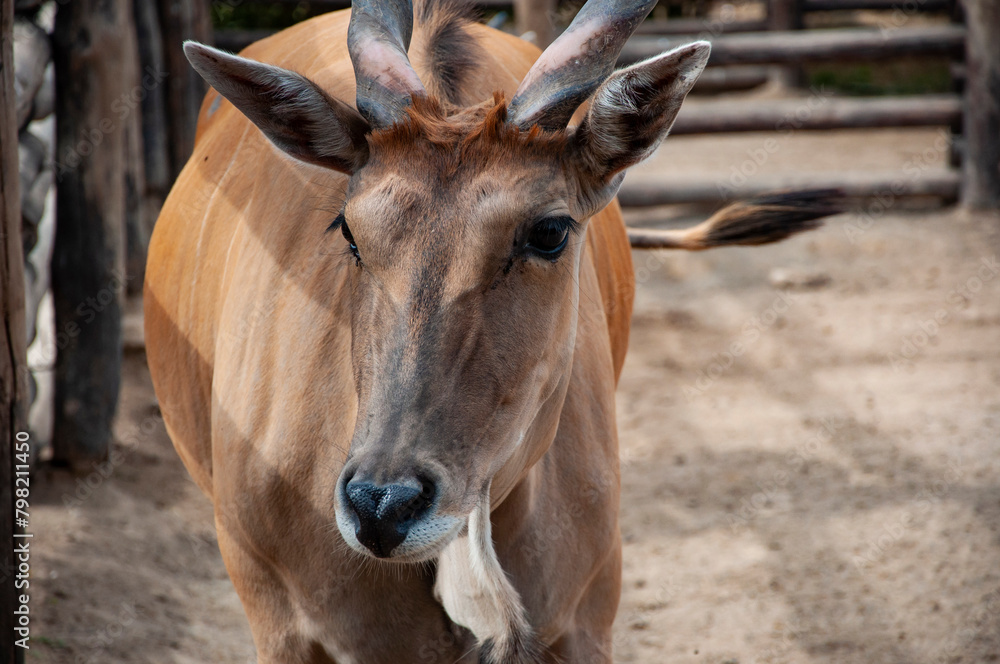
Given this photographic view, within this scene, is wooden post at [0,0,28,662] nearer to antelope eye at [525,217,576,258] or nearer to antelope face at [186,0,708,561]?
antelope face at [186,0,708,561]

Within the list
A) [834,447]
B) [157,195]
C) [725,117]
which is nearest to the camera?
[834,447]

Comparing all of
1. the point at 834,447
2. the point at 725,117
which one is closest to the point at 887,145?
the point at 725,117

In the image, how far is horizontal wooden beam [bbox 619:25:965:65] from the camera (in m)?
8.28

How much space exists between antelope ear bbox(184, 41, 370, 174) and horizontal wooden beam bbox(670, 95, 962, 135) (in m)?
6.65

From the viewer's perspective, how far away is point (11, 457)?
2.74 m

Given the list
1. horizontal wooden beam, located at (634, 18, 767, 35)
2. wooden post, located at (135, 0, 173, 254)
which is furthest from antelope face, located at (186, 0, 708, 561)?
horizontal wooden beam, located at (634, 18, 767, 35)

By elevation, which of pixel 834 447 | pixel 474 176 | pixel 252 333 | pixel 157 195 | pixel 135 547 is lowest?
pixel 834 447

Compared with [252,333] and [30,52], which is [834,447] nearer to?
[252,333]

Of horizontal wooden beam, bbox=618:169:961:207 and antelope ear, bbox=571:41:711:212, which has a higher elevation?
antelope ear, bbox=571:41:711:212

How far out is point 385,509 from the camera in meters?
1.68

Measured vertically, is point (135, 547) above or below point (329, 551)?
below

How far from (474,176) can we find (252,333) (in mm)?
857

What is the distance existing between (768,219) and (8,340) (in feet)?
8.57
